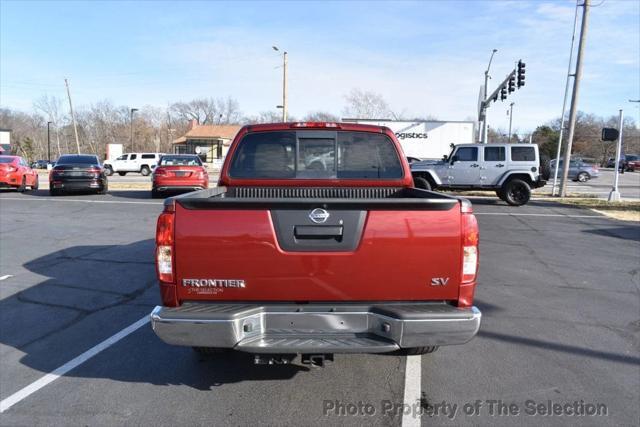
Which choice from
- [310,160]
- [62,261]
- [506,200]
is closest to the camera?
[310,160]

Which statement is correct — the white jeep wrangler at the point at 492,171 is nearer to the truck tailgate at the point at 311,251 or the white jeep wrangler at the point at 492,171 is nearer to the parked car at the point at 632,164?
the truck tailgate at the point at 311,251

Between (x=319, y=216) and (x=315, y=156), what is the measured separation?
166cm

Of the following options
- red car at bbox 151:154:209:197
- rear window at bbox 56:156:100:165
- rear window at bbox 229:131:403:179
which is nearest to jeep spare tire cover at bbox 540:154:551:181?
red car at bbox 151:154:209:197

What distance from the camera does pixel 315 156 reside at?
454cm

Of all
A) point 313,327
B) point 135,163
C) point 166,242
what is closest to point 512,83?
point 313,327

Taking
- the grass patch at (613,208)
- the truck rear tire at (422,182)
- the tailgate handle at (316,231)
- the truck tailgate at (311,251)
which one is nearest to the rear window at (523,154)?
the grass patch at (613,208)

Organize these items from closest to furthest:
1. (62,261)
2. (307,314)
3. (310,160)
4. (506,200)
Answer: (307,314), (310,160), (62,261), (506,200)

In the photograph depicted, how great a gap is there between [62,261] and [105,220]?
4.79 m

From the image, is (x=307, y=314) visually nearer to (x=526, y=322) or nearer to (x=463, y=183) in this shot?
(x=526, y=322)

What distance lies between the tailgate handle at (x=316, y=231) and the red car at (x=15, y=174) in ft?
64.1

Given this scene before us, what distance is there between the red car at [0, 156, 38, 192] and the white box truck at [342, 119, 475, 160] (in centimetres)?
1644

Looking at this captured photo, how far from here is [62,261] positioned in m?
7.54

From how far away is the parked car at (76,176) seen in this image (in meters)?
17.5

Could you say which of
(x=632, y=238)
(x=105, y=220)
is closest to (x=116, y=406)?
(x=105, y=220)
